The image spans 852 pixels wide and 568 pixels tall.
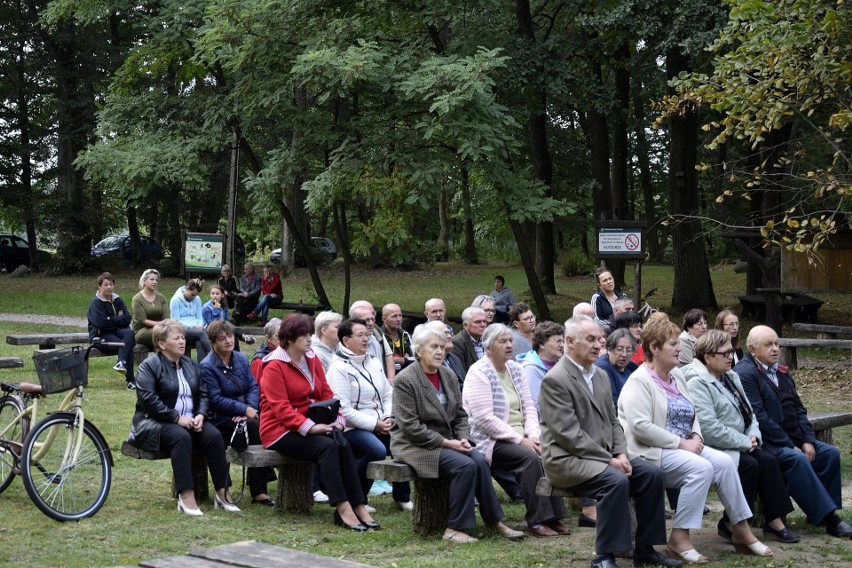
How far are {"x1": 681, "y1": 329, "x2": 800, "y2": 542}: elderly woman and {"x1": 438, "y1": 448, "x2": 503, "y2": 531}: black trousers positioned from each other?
154 centimetres

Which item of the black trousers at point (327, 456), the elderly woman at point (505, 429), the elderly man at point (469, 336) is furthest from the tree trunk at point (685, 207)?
the black trousers at point (327, 456)

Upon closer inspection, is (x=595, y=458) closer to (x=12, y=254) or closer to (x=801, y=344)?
(x=801, y=344)

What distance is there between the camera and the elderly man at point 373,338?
361 inches

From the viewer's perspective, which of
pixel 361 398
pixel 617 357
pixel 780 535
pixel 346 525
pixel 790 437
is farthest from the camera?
pixel 617 357

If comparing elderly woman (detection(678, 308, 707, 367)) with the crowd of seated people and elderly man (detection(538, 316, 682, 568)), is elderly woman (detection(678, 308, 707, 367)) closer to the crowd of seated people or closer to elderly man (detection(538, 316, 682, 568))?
the crowd of seated people

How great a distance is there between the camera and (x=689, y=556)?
22.9ft

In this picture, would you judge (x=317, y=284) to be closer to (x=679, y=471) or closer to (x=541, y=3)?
(x=541, y=3)

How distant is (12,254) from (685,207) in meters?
27.7

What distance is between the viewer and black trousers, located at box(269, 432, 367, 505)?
770cm

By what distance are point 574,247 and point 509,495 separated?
4606cm

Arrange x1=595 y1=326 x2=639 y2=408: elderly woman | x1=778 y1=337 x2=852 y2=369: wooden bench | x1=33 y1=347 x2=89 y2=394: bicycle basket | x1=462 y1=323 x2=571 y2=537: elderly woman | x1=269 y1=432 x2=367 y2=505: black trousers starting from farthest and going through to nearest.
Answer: x1=778 y1=337 x2=852 y2=369: wooden bench
x1=595 y1=326 x2=639 y2=408: elderly woman
x1=269 y1=432 x2=367 y2=505: black trousers
x1=462 y1=323 x2=571 y2=537: elderly woman
x1=33 y1=347 x2=89 y2=394: bicycle basket

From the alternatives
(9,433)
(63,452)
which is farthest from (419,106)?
(63,452)

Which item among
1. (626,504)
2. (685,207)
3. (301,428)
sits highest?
(685,207)

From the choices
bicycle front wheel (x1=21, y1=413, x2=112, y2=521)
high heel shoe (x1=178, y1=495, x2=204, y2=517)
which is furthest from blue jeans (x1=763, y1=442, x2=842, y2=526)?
bicycle front wheel (x1=21, y1=413, x2=112, y2=521)
